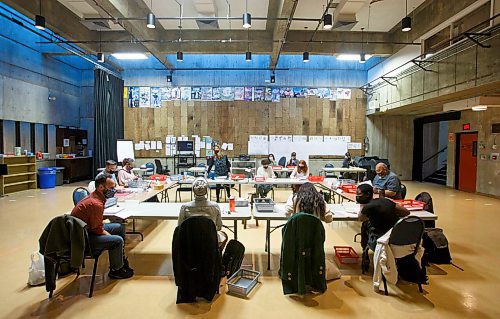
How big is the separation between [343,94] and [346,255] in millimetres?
9804

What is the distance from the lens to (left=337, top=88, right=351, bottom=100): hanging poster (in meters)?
12.9

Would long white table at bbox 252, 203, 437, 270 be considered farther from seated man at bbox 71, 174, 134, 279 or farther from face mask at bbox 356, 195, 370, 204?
seated man at bbox 71, 174, 134, 279

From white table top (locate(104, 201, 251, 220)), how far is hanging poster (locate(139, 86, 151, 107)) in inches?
359

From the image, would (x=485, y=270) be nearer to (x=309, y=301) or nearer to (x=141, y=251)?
(x=309, y=301)

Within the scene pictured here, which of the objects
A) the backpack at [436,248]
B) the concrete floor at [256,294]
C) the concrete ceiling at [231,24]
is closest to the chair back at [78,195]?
the concrete floor at [256,294]

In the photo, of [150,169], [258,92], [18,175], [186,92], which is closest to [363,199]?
[150,169]

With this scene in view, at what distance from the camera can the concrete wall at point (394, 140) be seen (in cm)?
1291

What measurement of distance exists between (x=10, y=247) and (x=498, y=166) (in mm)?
11195

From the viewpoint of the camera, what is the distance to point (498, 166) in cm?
886

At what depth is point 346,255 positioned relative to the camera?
424 centimetres

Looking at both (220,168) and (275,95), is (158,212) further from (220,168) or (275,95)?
(275,95)

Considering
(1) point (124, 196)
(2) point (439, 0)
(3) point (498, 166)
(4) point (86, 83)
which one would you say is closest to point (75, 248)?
(1) point (124, 196)

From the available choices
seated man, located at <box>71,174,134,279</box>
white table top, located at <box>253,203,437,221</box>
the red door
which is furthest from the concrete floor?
the red door

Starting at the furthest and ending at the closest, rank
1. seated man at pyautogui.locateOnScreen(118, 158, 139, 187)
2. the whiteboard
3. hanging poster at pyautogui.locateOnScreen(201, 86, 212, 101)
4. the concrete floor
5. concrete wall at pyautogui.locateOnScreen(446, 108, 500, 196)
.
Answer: hanging poster at pyautogui.locateOnScreen(201, 86, 212, 101)
the whiteboard
concrete wall at pyautogui.locateOnScreen(446, 108, 500, 196)
seated man at pyautogui.locateOnScreen(118, 158, 139, 187)
the concrete floor
